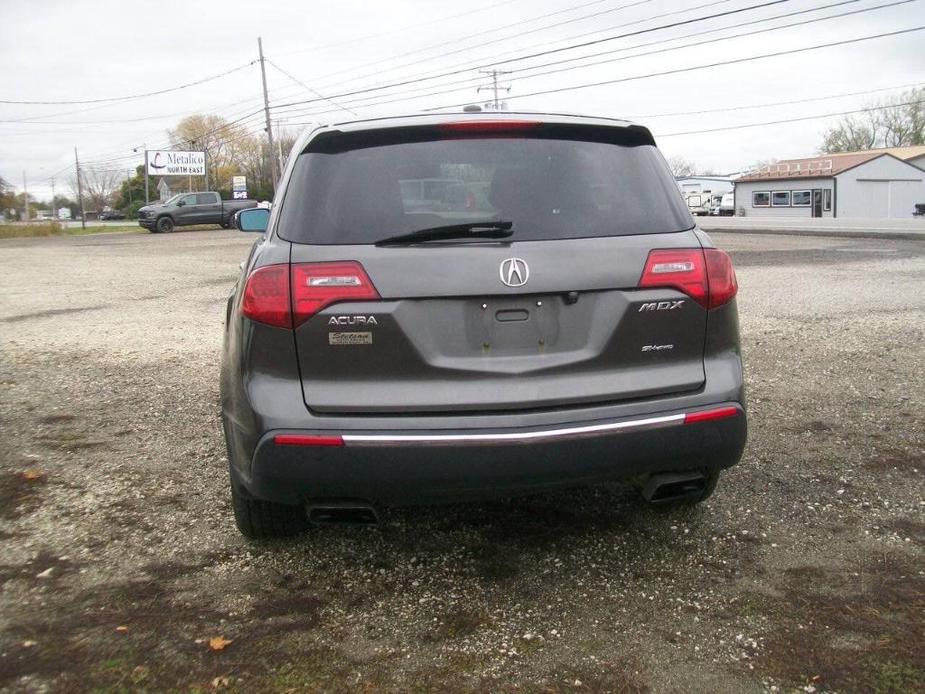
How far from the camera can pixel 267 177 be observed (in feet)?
290

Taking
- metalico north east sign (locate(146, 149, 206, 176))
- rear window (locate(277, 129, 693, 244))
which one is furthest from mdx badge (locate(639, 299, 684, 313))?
metalico north east sign (locate(146, 149, 206, 176))

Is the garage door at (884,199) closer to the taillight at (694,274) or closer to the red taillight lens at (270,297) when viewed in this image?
the taillight at (694,274)

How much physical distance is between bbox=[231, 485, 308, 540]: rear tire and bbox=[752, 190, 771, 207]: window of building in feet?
221

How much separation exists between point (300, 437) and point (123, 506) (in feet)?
5.86

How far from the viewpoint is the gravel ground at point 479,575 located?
2.73 metres

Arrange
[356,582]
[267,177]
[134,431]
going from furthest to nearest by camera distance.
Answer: [267,177] → [134,431] → [356,582]

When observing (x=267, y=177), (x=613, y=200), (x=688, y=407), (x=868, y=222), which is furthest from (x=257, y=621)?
(x=267, y=177)

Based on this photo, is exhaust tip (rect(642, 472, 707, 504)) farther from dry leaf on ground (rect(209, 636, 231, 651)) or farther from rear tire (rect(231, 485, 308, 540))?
dry leaf on ground (rect(209, 636, 231, 651))

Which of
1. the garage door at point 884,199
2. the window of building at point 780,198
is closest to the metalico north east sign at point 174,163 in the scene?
the window of building at point 780,198

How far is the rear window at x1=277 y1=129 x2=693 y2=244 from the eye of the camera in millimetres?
3000

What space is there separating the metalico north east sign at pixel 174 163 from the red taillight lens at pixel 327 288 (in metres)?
71.5

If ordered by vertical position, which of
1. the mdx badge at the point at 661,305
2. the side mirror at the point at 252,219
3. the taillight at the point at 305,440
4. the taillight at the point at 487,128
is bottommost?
the taillight at the point at 305,440

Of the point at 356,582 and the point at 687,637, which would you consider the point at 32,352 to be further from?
the point at 687,637

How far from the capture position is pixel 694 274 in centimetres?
310
